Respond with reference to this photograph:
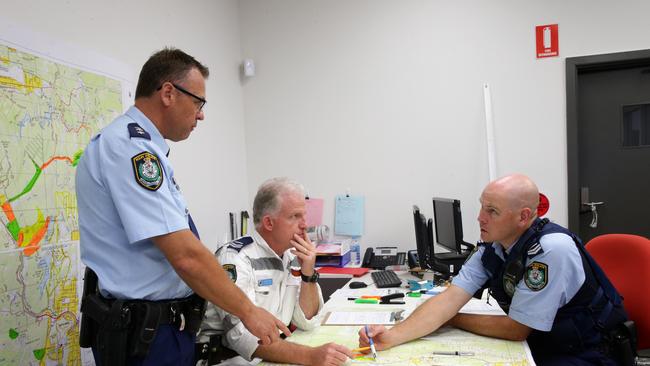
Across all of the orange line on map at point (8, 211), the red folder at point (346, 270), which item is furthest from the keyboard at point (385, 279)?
the orange line on map at point (8, 211)

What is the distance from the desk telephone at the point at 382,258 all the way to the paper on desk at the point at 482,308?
113 cm

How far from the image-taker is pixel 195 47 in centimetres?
307

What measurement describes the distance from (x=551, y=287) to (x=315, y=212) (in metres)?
2.27

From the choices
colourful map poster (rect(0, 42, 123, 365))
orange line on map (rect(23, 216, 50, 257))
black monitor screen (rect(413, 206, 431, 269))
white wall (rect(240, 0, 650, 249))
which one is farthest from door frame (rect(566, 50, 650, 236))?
orange line on map (rect(23, 216, 50, 257))

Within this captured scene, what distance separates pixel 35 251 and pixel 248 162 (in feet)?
6.96

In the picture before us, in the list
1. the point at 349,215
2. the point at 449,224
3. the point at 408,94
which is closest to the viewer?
the point at 449,224

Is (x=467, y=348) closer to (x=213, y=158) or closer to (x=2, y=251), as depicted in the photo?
(x=2, y=251)

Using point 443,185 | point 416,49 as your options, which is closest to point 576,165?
point 443,185

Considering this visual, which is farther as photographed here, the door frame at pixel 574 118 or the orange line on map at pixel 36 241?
the door frame at pixel 574 118

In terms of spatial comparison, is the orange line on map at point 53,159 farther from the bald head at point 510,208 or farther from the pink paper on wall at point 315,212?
the pink paper on wall at point 315,212

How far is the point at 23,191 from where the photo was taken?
170 centimetres

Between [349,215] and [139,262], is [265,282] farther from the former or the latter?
[349,215]

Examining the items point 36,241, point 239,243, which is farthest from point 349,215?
point 36,241

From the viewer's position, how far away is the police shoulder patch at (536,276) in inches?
59.1
